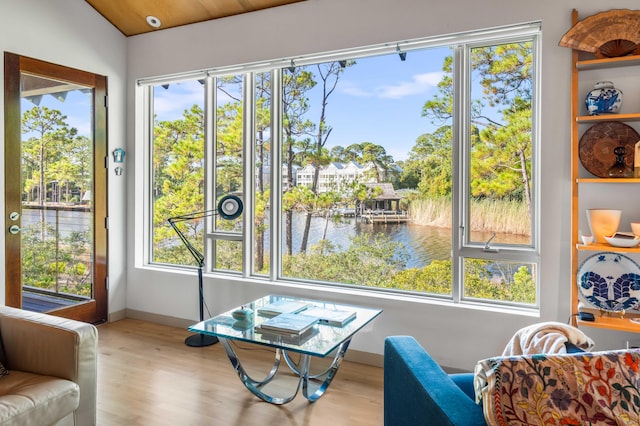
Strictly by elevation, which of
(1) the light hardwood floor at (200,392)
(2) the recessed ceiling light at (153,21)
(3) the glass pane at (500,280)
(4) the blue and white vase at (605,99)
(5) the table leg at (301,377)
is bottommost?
(1) the light hardwood floor at (200,392)

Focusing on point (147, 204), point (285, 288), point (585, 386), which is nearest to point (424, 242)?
point (285, 288)

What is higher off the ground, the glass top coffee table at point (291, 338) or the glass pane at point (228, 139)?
the glass pane at point (228, 139)

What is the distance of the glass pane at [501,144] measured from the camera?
284 cm

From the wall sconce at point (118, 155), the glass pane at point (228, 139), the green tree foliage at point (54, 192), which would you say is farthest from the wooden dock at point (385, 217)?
the green tree foliage at point (54, 192)

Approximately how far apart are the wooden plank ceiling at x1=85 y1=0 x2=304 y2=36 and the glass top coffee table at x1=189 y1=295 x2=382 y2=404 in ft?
7.66

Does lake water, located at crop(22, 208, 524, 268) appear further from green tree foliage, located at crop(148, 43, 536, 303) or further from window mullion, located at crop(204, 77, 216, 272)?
window mullion, located at crop(204, 77, 216, 272)

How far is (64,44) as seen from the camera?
3643 mm

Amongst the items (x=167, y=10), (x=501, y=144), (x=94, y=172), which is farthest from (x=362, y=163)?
(x=94, y=172)

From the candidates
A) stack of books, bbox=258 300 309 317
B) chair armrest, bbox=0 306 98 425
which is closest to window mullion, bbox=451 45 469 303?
stack of books, bbox=258 300 309 317

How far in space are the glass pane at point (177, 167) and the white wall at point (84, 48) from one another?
1.00 feet

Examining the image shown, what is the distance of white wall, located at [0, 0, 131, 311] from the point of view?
3.30 meters

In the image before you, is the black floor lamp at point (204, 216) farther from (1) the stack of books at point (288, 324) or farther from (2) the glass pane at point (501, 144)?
(2) the glass pane at point (501, 144)

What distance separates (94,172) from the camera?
12.9ft

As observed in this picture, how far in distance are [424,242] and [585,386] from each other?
209cm
